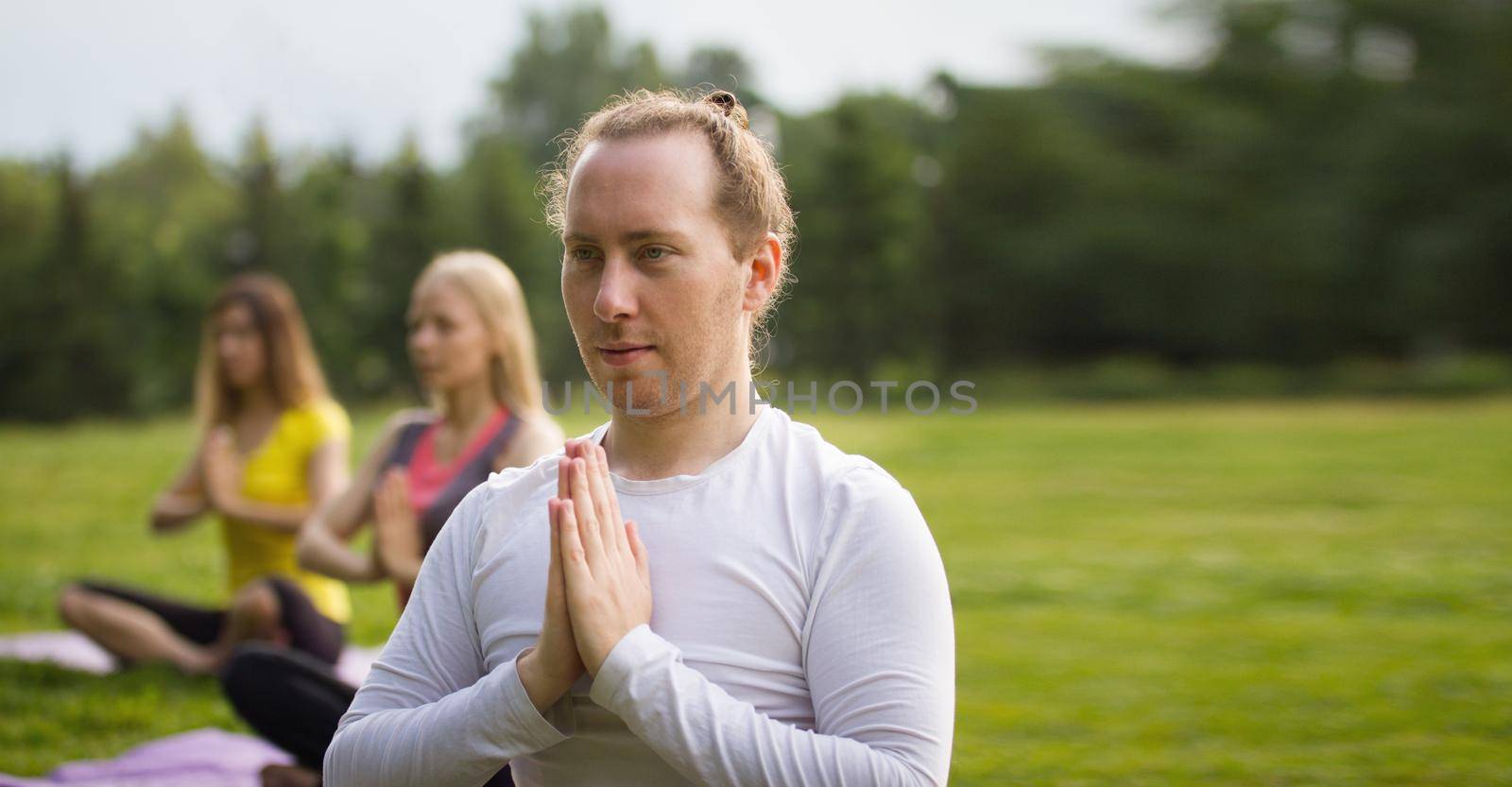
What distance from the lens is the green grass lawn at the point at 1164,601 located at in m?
4.82

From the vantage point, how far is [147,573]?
950 centimetres

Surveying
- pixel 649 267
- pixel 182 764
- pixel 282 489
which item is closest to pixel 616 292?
pixel 649 267

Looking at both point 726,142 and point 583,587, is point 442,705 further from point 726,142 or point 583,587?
point 726,142

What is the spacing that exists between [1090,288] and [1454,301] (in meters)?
Result: 7.74

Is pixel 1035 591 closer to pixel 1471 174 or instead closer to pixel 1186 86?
pixel 1471 174

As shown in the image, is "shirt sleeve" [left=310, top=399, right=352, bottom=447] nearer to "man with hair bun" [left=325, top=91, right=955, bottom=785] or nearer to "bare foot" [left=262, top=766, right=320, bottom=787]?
"bare foot" [left=262, top=766, right=320, bottom=787]

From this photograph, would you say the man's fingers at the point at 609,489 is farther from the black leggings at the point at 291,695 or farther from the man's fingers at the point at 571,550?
the black leggings at the point at 291,695

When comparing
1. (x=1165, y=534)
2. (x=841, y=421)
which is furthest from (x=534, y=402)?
(x=841, y=421)

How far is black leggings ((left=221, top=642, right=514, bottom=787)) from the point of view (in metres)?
3.43

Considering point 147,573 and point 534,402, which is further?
point 147,573

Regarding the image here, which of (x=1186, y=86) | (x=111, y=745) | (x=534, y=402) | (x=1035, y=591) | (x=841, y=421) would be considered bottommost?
(x=841, y=421)

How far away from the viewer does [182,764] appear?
409cm

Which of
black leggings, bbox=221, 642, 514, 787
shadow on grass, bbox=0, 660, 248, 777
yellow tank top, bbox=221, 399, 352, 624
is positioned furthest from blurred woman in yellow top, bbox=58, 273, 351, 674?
black leggings, bbox=221, 642, 514, 787

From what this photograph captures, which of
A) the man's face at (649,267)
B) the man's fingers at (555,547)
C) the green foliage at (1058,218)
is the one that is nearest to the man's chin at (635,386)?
the man's face at (649,267)
